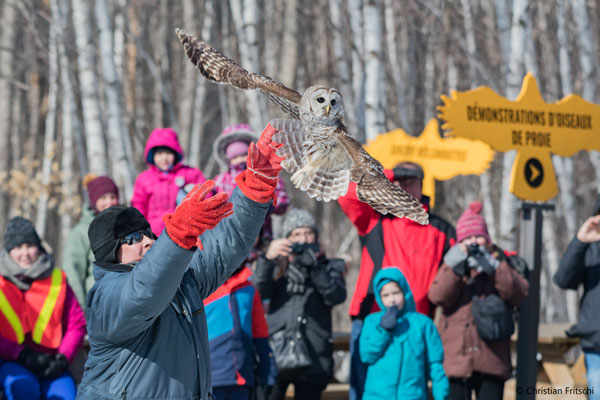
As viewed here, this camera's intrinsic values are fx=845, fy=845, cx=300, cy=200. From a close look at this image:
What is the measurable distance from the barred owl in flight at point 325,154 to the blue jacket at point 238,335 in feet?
5.71

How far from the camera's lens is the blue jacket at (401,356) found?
4863mm

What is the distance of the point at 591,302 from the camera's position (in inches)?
213

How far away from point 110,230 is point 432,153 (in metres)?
4.28

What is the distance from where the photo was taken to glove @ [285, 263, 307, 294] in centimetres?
555

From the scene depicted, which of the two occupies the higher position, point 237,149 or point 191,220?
point 237,149

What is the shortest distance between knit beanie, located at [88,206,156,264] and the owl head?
771 mm

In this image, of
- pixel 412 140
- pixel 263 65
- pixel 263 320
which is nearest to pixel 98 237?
pixel 263 320

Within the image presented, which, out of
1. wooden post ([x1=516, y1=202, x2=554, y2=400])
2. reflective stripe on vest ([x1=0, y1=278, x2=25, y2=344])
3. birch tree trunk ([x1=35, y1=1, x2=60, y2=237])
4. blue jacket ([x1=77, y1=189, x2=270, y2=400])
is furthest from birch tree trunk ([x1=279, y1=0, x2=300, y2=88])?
blue jacket ([x1=77, y1=189, x2=270, y2=400])

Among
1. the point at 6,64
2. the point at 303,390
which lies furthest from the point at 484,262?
the point at 6,64

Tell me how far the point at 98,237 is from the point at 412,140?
4.26 metres

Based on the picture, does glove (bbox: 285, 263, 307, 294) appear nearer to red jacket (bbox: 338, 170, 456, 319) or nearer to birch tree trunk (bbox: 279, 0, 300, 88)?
red jacket (bbox: 338, 170, 456, 319)

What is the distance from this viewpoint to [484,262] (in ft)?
17.6

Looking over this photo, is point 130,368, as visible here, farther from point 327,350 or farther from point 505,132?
point 505,132

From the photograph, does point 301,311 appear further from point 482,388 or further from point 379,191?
point 379,191
